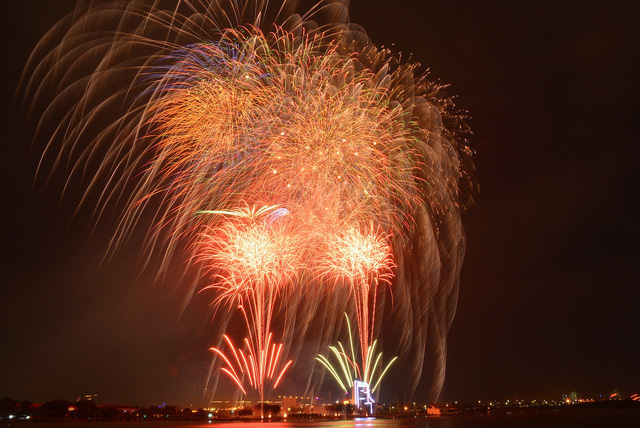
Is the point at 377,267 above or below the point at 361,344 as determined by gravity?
above

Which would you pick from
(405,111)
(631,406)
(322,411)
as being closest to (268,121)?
(405,111)

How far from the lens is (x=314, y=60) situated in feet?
85.3

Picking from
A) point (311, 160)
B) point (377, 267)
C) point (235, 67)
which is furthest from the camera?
point (377, 267)

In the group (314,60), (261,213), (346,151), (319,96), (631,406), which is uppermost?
(314,60)

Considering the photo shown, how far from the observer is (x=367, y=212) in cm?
3109

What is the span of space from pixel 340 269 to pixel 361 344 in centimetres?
697

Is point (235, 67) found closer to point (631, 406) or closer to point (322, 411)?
point (322, 411)

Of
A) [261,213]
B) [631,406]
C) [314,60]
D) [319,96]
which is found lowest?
[631,406]

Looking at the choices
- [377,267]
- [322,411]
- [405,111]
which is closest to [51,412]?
[322,411]

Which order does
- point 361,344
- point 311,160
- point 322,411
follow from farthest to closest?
point 322,411, point 361,344, point 311,160

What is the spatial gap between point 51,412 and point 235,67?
5950 centimetres

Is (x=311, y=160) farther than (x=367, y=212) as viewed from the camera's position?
No

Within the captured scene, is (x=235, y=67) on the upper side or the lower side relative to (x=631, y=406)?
upper

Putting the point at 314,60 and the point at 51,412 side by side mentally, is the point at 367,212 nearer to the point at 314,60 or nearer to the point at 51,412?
the point at 314,60
